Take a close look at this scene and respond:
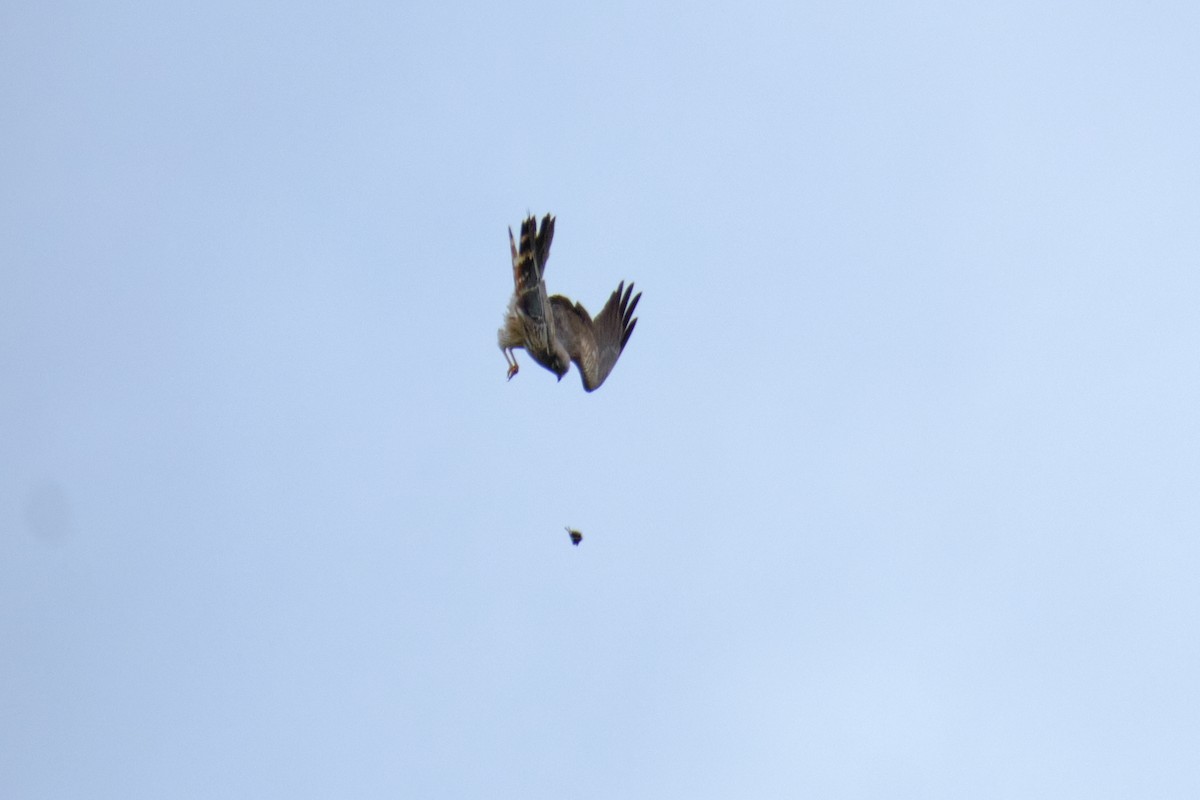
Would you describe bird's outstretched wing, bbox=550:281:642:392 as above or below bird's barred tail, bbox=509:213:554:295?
above

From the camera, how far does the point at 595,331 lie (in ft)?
65.9

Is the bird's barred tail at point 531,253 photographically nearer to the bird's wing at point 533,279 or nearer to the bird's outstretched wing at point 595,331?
the bird's wing at point 533,279

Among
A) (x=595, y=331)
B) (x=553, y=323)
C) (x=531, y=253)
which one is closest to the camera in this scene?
(x=531, y=253)

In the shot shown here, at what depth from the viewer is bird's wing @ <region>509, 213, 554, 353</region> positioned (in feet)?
54.3

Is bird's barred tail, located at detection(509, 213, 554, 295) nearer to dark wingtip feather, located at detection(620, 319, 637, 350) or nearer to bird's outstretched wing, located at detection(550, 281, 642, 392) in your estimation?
bird's outstretched wing, located at detection(550, 281, 642, 392)

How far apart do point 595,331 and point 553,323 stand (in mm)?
2145

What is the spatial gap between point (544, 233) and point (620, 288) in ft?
13.4

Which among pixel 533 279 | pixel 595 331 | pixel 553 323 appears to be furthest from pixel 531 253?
pixel 595 331

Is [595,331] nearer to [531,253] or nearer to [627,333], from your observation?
[627,333]

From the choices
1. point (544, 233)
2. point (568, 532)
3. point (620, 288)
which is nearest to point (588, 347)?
point (620, 288)

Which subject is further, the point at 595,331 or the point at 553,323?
the point at 595,331

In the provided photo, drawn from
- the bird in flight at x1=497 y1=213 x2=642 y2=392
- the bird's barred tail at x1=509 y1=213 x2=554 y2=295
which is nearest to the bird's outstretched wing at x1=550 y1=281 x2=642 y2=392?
the bird in flight at x1=497 y1=213 x2=642 y2=392

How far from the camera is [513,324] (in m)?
17.5

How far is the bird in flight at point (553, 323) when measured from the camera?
1673cm
